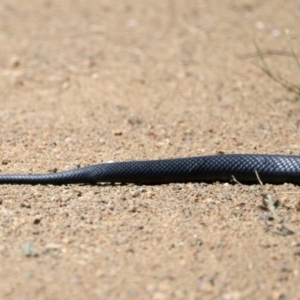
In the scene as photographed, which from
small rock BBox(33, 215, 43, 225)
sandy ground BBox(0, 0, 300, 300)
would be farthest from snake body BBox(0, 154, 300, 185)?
small rock BBox(33, 215, 43, 225)

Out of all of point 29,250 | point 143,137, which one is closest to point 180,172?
point 143,137

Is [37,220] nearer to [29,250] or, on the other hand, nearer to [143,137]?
[29,250]

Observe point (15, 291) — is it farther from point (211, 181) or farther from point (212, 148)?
point (212, 148)

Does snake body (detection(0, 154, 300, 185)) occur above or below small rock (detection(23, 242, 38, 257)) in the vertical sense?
below

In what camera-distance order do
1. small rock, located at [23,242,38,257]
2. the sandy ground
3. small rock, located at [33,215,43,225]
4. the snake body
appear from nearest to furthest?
the sandy ground, small rock, located at [23,242,38,257], small rock, located at [33,215,43,225], the snake body

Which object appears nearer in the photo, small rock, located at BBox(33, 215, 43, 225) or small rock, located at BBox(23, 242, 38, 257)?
small rock, located at BBox(23, 242, 38, 257)

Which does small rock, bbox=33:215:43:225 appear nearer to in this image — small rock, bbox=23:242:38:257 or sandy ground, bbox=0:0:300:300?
sandy ground, bbox=0:0:300:300

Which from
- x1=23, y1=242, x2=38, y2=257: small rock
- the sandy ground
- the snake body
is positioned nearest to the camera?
the sandy ground
